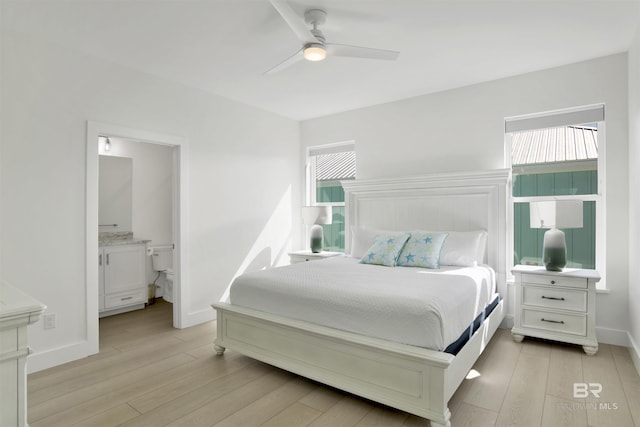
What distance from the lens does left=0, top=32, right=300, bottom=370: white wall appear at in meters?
2.68

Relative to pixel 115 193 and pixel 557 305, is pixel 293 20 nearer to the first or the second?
pixel 557 305

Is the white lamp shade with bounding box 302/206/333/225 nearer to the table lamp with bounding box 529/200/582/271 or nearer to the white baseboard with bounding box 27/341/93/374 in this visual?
the table lamp with bounding box 529/200/582/271

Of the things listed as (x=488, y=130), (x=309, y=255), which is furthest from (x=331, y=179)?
(x=488, y=130)

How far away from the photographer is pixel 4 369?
1.13 metres

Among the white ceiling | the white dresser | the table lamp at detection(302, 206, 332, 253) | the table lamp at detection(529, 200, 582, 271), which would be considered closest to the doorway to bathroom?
the white ceiling

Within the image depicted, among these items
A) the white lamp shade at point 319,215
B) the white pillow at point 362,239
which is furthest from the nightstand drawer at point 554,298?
the white lamp shade at point 319,215

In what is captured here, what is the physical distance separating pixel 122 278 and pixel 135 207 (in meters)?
1.16

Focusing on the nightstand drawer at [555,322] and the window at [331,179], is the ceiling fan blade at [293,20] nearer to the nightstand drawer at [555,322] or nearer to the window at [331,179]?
the window at [331,179]

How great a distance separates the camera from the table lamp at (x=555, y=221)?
3.01 meters

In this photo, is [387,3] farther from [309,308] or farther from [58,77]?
[58,77]

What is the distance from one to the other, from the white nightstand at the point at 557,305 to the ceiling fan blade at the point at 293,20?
269 cm

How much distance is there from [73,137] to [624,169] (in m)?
4.79

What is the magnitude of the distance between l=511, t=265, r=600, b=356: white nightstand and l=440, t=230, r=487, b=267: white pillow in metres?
0.36

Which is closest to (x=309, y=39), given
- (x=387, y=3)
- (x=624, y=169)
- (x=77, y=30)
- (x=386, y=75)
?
(x=387, y=3)
